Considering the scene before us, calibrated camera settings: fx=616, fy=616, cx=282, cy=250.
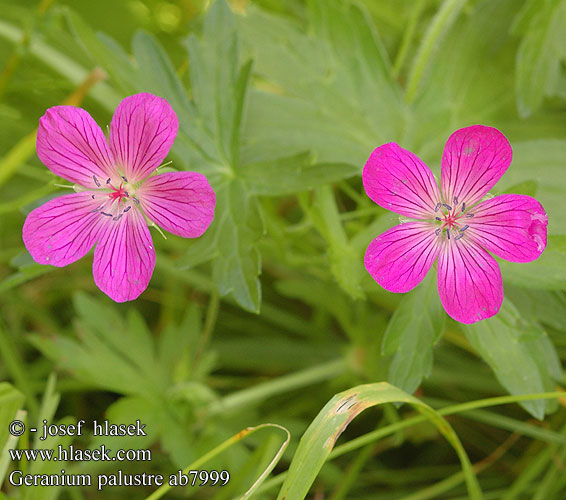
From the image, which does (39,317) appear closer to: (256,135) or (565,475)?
(256,135)

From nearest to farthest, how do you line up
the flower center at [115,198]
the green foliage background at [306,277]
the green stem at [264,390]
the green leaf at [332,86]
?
the flower center at [115,198], the green foliage background at [306,277], the green leaf at [332,86], the green stem at [264,390]

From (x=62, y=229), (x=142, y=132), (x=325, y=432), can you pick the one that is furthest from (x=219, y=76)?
(x=325, y=432)

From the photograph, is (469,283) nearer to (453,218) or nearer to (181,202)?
(453,218)

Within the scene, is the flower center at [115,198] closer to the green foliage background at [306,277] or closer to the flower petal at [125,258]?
the flower petal at [125,258]

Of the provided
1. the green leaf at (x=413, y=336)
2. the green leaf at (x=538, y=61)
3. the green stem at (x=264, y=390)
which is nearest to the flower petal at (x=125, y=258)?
the green leaf at (x=413, y=336)

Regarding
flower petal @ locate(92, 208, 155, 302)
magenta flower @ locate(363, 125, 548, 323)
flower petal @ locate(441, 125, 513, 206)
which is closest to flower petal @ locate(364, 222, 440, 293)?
magenta flower @ locate(363, 125, 548, 323)

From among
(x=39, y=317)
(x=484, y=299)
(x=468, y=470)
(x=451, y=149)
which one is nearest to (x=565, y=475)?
(x=468, y=470)
